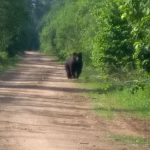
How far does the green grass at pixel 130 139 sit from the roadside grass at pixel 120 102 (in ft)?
14.2

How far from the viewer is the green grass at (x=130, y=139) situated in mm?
14077

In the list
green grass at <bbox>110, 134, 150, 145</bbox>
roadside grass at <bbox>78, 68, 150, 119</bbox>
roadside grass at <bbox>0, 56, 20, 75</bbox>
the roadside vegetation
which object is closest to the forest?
the roadside vegetation

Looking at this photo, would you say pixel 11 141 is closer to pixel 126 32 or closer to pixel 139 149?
pixel 139 149

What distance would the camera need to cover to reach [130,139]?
14445mm

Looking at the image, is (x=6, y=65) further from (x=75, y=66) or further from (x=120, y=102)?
(x=120, y=102)

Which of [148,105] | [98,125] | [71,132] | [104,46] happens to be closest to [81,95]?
[104,46]

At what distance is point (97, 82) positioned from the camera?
3512 cm

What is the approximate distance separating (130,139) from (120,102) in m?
9.09

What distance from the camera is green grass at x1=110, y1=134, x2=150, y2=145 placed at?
14077 millimetres

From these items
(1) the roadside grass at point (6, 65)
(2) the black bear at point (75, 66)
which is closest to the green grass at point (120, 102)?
(2) the black bear at point (75, 66)

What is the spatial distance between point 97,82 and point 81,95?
26.3ft

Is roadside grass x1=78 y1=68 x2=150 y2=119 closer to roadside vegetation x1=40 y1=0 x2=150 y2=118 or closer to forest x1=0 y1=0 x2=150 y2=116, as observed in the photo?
roadside vegetation x1=40 y1=0 x2=150 y2=118

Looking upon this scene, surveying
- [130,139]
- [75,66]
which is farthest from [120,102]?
[75,66]

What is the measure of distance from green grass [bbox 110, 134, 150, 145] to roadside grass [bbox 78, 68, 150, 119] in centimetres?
433
